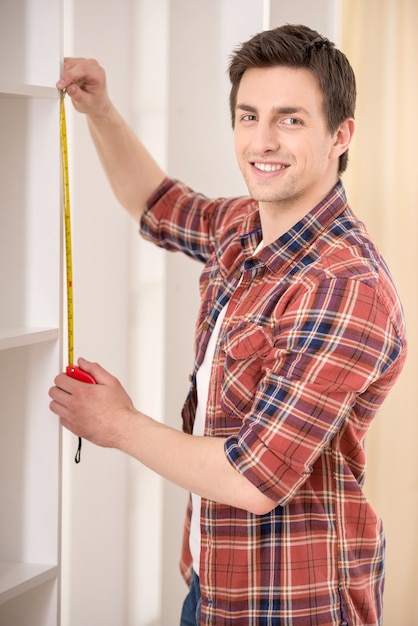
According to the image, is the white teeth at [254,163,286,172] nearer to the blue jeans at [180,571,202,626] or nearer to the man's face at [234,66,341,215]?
the man's face at [234,66,341,215]

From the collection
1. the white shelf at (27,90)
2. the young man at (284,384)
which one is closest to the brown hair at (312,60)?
the young man at (284,384)

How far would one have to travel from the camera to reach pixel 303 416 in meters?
1.79

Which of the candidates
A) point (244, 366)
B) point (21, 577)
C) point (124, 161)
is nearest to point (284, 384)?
point (244, 366)

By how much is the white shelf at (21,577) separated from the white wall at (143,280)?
95 cm

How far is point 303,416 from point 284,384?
0.07 metres

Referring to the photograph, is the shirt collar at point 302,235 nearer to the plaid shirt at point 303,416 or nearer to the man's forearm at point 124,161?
the plaid shirt at point 303,416

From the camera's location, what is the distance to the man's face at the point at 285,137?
2.03 m

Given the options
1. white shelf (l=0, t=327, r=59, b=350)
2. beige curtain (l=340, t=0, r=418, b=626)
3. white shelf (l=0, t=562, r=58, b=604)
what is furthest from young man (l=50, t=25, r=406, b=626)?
beige curtain (l=340, t=0, r=418, b=626)

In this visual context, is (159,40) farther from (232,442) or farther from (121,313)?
(232,442)

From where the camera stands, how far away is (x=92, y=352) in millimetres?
2908

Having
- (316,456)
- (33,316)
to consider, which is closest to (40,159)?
(33,316)

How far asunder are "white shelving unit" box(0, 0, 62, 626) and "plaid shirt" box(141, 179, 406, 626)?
1.17ft

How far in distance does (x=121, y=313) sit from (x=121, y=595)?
95cm

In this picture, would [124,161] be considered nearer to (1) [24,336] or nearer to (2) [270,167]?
(2) [270,167]
